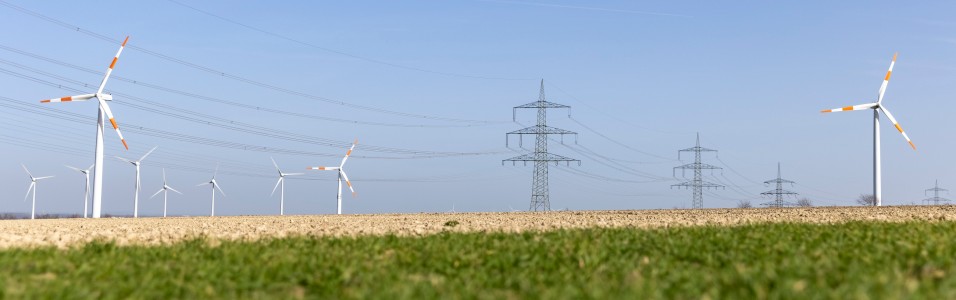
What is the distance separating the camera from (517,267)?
49.9 ft

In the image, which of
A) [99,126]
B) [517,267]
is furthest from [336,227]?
[99,126]

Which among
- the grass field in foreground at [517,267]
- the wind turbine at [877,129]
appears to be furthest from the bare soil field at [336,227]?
the wind turbine at [877,129]

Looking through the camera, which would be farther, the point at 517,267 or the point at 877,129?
the point at 877,129

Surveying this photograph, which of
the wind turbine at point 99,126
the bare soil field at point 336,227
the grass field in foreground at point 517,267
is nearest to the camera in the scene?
the grass field in foreground at point 517,267

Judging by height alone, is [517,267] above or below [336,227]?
below

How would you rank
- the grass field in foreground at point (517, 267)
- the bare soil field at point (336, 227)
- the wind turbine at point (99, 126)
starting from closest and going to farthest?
the grass field in foreground at point (517, 267), the bare soil field at point (336, 227), the wind turbine at point (99, 126)

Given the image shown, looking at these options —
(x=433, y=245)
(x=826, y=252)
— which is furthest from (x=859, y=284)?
(x=433, y=245)

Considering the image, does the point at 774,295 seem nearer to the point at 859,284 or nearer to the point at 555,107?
the point at 859,284

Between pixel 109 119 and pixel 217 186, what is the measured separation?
1713 inches

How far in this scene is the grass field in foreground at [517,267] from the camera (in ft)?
39.1

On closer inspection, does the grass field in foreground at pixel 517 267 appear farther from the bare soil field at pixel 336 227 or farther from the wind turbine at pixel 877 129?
the wind turbine at pixel 877 129

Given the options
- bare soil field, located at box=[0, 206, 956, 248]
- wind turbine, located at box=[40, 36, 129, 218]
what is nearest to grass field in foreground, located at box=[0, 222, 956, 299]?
bare soil field, located at box=[0, 206, 956, 248]

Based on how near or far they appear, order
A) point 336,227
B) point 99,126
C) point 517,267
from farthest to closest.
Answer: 1. point 99,126
2. point 336,227
3. point 517,267

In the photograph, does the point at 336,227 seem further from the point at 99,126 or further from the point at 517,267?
the point at 99,126
